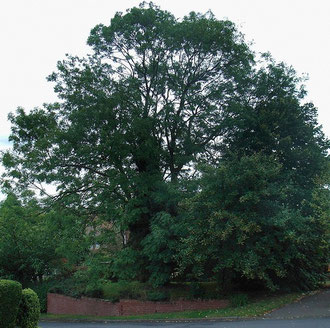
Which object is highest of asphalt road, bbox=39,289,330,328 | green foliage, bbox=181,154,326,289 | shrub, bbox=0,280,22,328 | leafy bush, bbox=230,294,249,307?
green foliage, bbox=181,154,326,289

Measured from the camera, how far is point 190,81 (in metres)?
21.5

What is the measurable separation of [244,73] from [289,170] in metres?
5.63

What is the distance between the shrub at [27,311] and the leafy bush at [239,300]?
9975mm

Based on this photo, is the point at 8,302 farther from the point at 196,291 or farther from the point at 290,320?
the point at 196,291

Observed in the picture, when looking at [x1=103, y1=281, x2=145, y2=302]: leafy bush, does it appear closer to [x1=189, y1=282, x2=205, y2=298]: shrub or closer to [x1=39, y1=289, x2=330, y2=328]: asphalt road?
[x1=189, y1=282, x2=205, y2=298]: shrub

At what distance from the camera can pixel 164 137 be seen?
2217 centimetres

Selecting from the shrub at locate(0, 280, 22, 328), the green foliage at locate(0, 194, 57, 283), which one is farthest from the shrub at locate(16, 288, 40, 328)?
the green foliage at locate(0, 194, 57, 283)

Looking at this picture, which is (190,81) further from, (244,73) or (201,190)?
(201,190)

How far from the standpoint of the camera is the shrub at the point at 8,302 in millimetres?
8641

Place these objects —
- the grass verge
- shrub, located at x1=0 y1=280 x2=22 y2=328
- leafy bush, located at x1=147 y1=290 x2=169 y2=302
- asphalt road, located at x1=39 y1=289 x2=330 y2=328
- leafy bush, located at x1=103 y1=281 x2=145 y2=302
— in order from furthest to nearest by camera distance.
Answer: leafy bush, located at x1=103 y1=281 x2=145 y2=302, leafy bush, located at x1=147 y1=290 x2=169 y2=302, the grass verge, asphalt road, located at x1=39 y1=289 x2=330 y2=328, shrub, located at x1=0 y1=280 x2=22 y2=328

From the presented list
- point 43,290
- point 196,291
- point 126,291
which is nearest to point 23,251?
point 43,290

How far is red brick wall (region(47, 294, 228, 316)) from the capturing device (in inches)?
729

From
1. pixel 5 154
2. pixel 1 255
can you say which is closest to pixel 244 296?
pixel 5 154

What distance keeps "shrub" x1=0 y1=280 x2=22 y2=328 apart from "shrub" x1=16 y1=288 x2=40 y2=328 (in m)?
0.59
